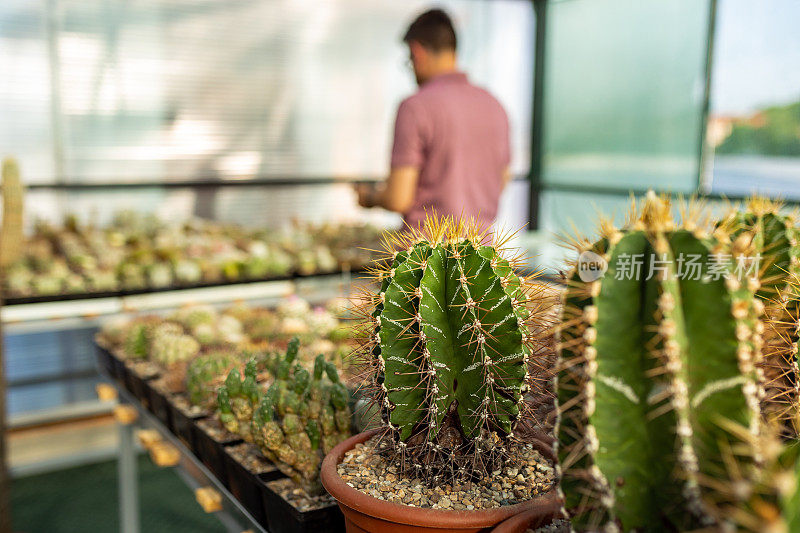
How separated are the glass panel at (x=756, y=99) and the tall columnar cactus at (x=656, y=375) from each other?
12.4 feet

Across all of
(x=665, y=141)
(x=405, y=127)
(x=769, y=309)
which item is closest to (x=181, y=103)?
(x=405, y=127)

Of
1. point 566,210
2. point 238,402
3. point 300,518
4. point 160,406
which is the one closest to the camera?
point 300,518

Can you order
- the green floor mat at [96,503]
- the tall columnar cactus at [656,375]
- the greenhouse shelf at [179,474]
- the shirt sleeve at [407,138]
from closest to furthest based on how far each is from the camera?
the tall columnar cactus at [656,375], the greenhouse shelf at [179,474], the shirt sleeve at [407,138], the green floor mat at [96,503]

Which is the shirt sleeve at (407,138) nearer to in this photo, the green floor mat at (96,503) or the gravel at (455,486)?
the gravel at (455,486)

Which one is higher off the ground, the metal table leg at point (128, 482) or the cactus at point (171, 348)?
the cactus at point (171, 348)

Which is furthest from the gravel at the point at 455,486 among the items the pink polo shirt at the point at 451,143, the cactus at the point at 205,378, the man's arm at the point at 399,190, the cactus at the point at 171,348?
the man's arm at the point at 399,190

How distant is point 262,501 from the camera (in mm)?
1271

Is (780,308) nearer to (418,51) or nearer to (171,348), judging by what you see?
(171,348)

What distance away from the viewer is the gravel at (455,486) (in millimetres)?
973

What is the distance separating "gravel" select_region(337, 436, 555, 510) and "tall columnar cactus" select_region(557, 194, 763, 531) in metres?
0.26

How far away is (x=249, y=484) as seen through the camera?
130cm

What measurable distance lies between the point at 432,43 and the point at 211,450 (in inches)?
68.4

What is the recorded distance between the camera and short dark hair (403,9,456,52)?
2.51m

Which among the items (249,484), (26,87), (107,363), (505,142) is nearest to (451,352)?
(249,484)
